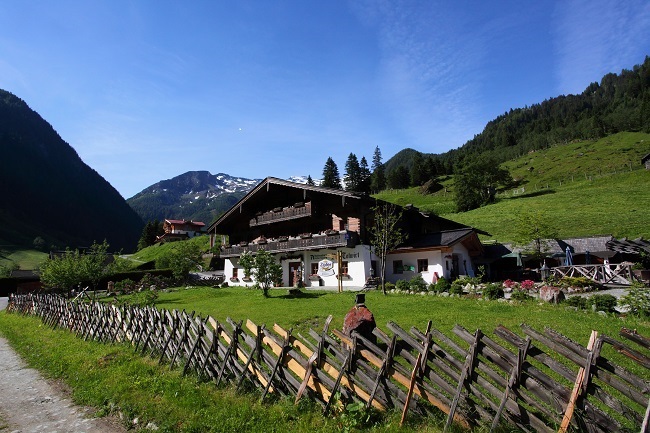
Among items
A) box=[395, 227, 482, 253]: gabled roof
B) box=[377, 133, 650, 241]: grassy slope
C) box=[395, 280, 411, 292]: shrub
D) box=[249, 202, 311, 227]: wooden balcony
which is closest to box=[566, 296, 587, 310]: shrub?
box=[395, 280, 411, 292]: shrub

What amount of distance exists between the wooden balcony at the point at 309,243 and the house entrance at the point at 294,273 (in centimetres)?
192

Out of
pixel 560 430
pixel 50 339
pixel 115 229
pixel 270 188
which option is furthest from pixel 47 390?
pixel 115 229

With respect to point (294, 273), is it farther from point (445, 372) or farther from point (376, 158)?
point (376, 158)

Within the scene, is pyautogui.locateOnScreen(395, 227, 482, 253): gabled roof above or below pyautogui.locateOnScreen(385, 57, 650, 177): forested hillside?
below

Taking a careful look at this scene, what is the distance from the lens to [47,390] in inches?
330

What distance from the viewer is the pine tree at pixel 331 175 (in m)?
101

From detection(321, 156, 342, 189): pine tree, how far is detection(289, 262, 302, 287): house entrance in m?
64.6

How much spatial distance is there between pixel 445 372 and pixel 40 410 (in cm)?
757

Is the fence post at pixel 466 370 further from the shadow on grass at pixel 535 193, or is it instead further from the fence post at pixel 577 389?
the shadow on grass at pixel 535 193

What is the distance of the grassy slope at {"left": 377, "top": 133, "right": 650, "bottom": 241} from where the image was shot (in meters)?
45.0

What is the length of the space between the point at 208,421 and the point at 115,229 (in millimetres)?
208540

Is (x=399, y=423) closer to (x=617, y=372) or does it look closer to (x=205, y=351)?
(x=617, y=372)

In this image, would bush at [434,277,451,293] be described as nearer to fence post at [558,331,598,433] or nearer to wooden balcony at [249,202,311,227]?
wooden balcony at [249,202,311,227]

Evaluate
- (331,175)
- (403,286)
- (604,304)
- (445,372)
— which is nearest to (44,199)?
(331,175)
